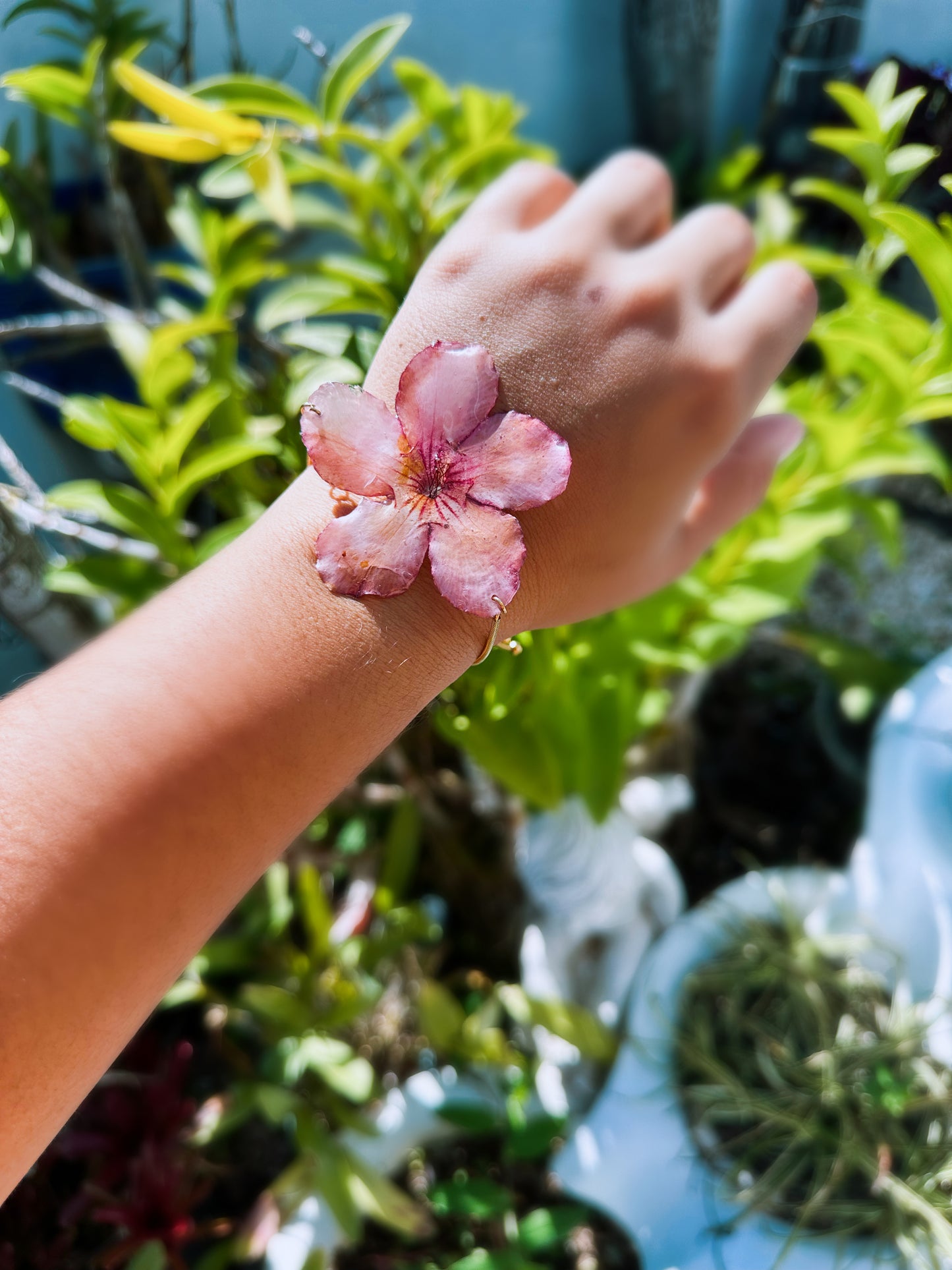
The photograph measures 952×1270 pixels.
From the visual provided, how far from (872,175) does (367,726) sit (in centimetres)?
60

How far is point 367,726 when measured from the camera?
505 millimetres

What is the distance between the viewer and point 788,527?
85 centimetres

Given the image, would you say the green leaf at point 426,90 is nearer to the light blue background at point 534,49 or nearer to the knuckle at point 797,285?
the light blue background at point 534,49

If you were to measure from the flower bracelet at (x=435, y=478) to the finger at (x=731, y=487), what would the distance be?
0.21 meters

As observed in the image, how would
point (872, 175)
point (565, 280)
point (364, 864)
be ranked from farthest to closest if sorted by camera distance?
point (364, 864), point (872, 175), point (565, 280)

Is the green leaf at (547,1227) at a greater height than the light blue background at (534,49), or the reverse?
the light blue background at (534,49)

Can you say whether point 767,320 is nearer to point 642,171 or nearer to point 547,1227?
point 642,171

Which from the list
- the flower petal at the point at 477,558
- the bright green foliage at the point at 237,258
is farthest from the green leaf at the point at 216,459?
the flower petal at the point at 477,558

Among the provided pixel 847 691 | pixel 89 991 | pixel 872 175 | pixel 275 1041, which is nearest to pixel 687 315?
pixel 872 175

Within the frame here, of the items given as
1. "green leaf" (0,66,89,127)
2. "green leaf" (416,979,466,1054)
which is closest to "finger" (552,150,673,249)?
"green leaf" (0,66,89,127)

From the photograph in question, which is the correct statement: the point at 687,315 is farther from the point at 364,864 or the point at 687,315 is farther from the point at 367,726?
the point at 364,864

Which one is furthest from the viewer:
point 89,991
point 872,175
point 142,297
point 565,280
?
point 142,297

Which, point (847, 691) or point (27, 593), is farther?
point (847, 691)

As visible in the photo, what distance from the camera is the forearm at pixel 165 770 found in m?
0.43
